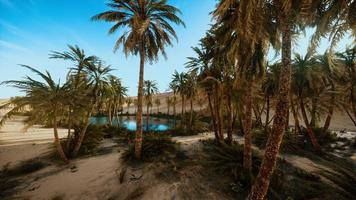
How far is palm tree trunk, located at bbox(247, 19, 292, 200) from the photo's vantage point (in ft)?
21.4

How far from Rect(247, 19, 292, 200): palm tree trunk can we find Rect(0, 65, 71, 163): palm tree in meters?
13.5

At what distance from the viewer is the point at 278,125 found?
6508mm

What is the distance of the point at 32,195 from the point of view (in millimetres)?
9961

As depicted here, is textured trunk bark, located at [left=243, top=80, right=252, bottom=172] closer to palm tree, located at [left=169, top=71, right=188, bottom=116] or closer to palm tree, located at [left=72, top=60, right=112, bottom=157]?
palm tree, located at [left=72, top=60, right=112, bottom=157]

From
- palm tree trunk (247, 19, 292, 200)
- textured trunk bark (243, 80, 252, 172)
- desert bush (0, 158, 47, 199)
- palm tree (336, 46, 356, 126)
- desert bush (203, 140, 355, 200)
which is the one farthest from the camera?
palm tree (336, 46, 356, 126)

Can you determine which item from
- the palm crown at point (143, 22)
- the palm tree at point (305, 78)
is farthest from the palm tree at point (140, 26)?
the palm tree at point (305, 78)

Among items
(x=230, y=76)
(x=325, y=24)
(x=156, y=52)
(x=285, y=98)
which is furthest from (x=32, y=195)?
(x=325, y=24)

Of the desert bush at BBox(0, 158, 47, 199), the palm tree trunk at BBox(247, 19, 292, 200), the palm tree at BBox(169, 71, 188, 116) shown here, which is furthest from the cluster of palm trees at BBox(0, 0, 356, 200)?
the palm tree at BBox(169, 71, 188, 116)

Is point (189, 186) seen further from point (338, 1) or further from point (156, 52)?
point (338, 1)

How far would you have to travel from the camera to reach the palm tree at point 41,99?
12.4 m

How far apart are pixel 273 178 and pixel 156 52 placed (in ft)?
38.4

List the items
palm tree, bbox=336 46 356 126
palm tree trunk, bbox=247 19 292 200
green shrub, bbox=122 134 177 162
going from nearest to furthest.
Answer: palm tree trunk, bbox=247 19 292 200 < green shrub, bbox=122 134 177 162 < palm tree, bbox=336 46 356 126

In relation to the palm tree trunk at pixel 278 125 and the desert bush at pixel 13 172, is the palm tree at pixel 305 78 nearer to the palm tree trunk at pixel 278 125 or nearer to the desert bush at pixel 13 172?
the palm tree trunk at pixel 278 125

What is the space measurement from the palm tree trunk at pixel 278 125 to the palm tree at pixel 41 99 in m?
13.5
